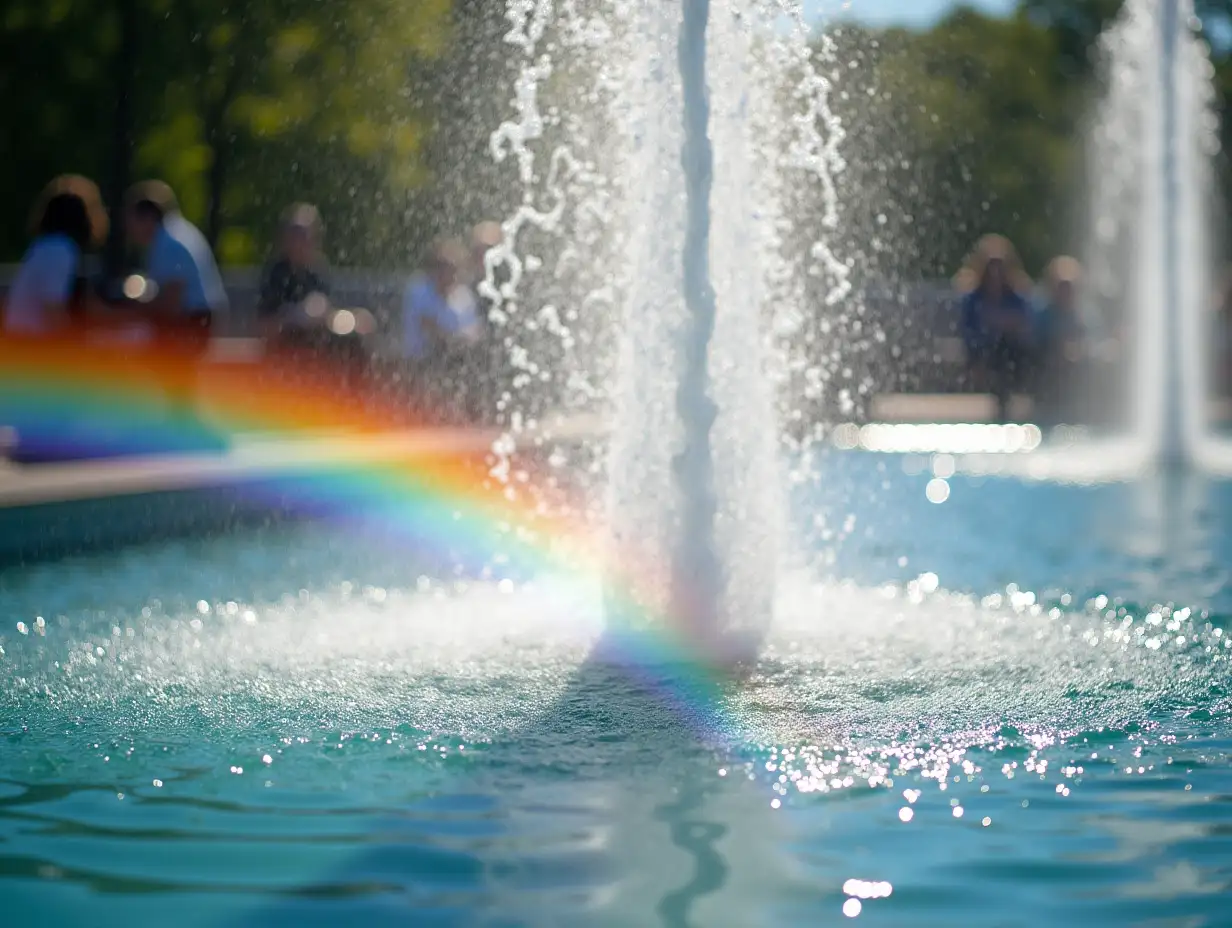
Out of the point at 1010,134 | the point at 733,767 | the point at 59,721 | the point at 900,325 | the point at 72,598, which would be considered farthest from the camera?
the point at 1010,134

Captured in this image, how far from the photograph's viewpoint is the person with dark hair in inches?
470

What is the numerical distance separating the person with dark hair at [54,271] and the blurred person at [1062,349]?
11687 mm

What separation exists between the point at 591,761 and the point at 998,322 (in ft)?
52.8

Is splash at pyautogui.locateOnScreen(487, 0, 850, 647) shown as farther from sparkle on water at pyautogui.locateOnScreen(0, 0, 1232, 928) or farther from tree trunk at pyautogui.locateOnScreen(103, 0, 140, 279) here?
tree trunk at pyautogui.locateOnScreen(103, 0, 140, 279)

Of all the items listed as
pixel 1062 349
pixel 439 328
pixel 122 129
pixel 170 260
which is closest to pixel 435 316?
pixel 439 328

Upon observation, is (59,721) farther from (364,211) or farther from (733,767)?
(364,211)

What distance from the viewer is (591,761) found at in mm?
5273

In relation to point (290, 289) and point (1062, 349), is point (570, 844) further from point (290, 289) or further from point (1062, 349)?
point (1062, 349)

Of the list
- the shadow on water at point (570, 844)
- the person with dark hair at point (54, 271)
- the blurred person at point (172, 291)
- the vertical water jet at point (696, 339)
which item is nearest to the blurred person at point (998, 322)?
the blurred person at point (172, 291)

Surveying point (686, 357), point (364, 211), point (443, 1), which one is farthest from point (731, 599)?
point (364, 211)

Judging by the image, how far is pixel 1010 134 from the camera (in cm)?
4634

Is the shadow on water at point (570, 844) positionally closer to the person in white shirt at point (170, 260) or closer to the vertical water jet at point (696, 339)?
the vertical water jet at point (696, 339)

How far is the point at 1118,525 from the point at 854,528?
1445 mm

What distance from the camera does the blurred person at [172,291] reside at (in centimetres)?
1287
